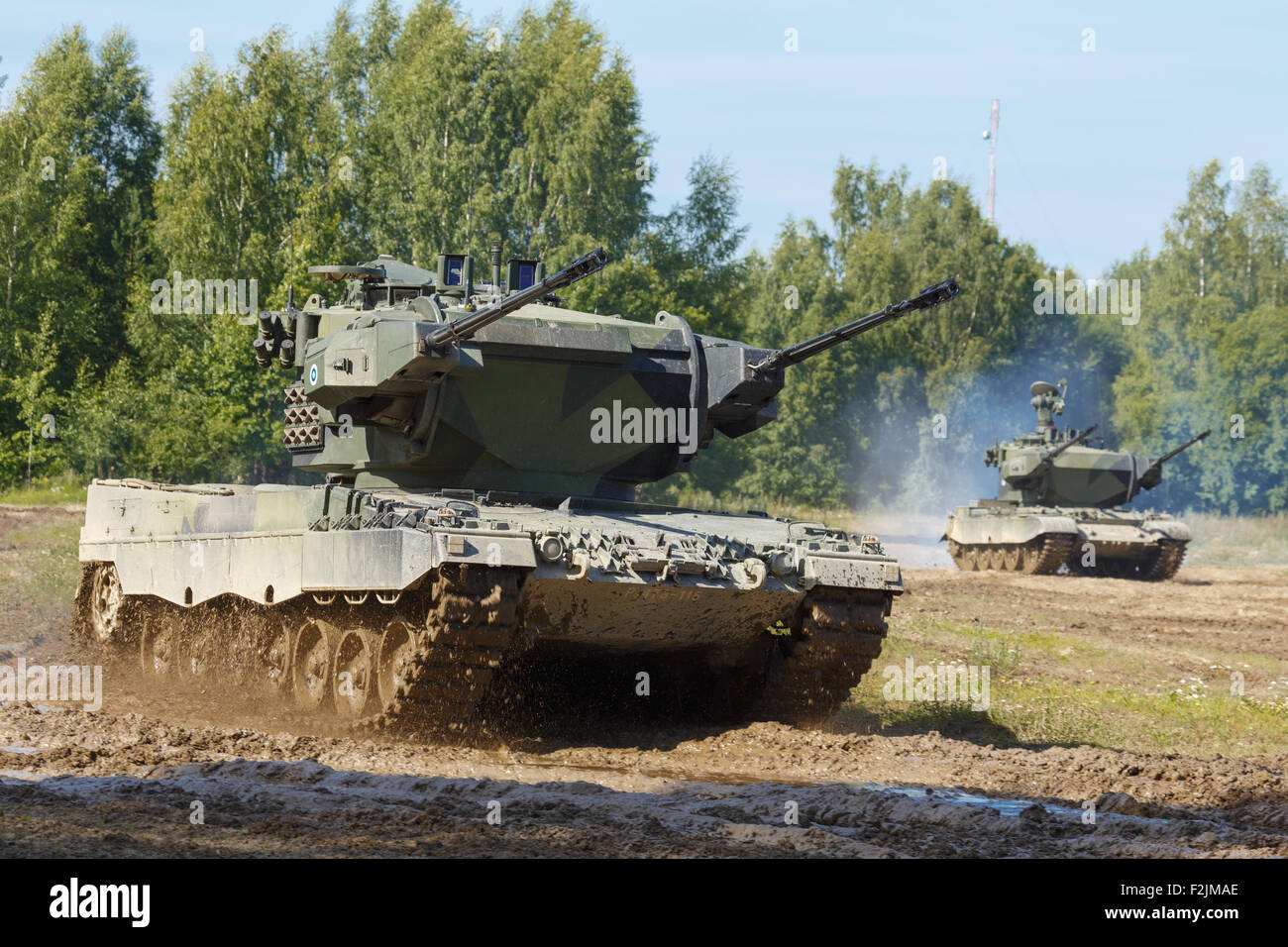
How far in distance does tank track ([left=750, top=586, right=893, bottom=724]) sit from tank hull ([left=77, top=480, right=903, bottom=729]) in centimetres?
1

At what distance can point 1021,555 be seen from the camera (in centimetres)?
2847

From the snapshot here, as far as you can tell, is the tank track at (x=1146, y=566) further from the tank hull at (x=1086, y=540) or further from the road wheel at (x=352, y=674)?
the road wheel at (x=352, y=674)

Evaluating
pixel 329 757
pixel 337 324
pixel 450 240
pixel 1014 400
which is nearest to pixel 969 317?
pixel 1014 400

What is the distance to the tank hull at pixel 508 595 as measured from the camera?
31.4ft

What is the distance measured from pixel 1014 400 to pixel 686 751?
42926 millimetres

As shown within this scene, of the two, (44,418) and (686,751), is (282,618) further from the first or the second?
(44,418)

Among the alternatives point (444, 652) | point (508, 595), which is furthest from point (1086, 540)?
point (444, 652)

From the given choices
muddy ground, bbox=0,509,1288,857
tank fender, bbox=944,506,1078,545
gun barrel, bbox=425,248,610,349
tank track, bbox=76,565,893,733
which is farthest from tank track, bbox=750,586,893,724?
tank fender, bbox=944,506,1078,545

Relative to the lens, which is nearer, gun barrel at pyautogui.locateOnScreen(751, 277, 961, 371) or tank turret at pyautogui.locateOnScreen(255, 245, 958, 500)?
gun barrel at pyautogui.locateOnScreen(751, 277, 961, 371)

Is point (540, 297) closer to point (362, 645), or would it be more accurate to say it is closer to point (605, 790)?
point (362, 645)

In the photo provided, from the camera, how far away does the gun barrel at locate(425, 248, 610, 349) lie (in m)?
9.11

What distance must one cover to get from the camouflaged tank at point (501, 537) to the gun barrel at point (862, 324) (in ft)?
0.11

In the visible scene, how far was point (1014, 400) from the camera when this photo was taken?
5134 cm

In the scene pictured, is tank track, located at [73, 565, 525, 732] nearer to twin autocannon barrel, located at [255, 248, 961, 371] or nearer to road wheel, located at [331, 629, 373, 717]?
road wheel, located at [331, 629, 373, 717]
